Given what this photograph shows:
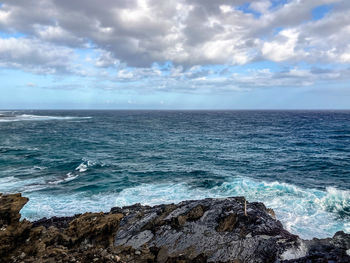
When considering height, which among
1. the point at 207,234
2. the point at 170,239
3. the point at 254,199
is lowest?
the point at 254,199

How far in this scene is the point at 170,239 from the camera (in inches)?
534

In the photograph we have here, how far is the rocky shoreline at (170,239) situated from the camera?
11359mm

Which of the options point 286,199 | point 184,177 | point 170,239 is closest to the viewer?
point 170,239

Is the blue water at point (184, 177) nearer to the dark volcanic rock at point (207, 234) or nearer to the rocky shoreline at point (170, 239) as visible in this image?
the dark volcanic rock at point (207, 234)

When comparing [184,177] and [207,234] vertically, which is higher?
[207,234]

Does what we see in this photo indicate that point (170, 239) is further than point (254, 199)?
No

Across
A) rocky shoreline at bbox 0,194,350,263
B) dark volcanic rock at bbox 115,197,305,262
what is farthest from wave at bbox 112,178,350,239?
dark volcanic rock at bbox 115,197,305,262

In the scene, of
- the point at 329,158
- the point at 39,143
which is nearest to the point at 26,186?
the point at 39,143

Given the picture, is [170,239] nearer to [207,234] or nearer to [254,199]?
[207,234]

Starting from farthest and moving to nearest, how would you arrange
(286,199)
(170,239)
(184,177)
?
(184,177)
(286,199)
(170,239)

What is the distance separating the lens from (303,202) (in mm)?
22578

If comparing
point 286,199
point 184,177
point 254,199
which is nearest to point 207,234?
point 254,199

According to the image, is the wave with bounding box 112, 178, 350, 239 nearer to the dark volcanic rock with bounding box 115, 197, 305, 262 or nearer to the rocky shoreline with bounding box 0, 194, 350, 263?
the rocky shoreline with bounding box 0, 194, 350, 263

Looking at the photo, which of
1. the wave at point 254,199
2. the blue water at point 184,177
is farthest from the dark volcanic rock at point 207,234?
the blue water at point 184,177
